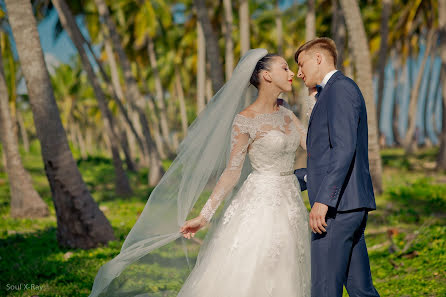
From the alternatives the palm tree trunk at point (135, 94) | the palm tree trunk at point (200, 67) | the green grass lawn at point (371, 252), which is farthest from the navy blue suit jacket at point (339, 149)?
the palm tree trunk at point (200, 67)

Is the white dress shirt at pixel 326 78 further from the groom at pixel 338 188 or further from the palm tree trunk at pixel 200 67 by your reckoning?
the palm tree trunk at pixel 200 67

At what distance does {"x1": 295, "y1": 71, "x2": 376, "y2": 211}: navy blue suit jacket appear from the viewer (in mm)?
3264

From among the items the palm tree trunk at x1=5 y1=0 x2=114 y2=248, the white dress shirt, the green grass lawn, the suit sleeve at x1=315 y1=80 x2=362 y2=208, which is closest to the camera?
the suit sleeve at x1=315 y1=80 x2=362 y2=208

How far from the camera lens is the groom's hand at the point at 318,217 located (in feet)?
10.8

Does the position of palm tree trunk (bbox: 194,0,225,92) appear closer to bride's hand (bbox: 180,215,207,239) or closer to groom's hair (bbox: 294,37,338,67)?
bride's hand (bbox: 180,215,207,239)

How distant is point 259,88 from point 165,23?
29937 millimetres

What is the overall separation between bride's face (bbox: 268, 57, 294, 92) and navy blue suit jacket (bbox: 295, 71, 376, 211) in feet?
1.84

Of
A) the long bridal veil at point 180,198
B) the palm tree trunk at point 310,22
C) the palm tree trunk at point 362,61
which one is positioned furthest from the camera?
the palm tree trunk at point 310,22

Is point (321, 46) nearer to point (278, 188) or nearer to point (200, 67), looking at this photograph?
point (278, 188)

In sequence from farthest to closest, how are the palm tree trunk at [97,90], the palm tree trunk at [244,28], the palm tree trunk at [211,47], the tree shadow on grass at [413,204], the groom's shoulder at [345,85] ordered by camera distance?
the palm tree trunk at [244,28] → the palm tree trunk at [97,90] → the palm tree trunk at [211,47] → the tree shadow on grass at [413,204] → the groom's shoulder at [345,85]

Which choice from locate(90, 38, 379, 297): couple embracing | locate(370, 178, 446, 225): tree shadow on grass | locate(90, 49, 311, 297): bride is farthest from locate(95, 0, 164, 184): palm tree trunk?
locate(90, 38, 379, 297): couple embracing

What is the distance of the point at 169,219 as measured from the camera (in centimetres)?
445

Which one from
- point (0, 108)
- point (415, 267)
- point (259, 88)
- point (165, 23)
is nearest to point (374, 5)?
point (165, 23)

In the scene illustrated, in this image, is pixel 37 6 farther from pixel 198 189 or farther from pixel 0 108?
pixel 198 189
